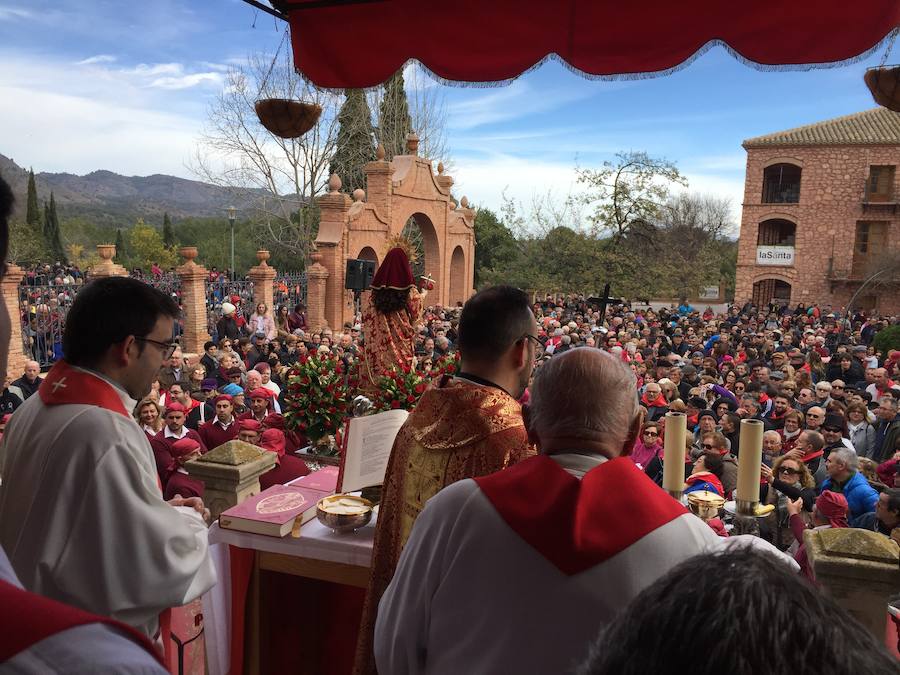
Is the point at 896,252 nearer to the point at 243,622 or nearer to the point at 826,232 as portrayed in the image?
the point at 826,232

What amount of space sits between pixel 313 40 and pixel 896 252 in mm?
33908

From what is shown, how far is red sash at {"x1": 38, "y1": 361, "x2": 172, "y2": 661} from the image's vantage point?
1.98 meters

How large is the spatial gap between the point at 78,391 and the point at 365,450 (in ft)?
4.37

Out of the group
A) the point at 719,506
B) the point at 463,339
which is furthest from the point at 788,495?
the point at 463,339

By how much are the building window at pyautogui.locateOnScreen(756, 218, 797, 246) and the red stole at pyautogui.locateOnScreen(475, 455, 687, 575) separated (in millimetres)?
36144

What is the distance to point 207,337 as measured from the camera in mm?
14562

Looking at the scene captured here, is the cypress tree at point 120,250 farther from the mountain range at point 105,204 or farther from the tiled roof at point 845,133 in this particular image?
the tiled roof at point 845,133

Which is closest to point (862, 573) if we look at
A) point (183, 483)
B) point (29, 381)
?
point (183, 483)

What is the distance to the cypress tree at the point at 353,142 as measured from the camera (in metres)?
28.4

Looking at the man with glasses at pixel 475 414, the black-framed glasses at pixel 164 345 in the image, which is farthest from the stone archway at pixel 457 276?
the black-framed glasses at pixel 164 345

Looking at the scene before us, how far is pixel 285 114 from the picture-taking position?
425cm

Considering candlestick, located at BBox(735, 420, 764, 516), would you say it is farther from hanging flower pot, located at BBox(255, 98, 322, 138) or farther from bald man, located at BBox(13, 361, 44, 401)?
bald man, located at BBox(13, 361, 44, 401)

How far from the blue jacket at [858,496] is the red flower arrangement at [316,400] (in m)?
3.82

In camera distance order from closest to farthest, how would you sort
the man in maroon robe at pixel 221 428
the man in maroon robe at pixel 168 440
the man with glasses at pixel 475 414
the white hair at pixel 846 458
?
the man with glasses at pixel 475 414
the man in maroon robe at pixel 168 440
the white hair at pixel 846 458
the man in maroon robe at pixel 221 428
